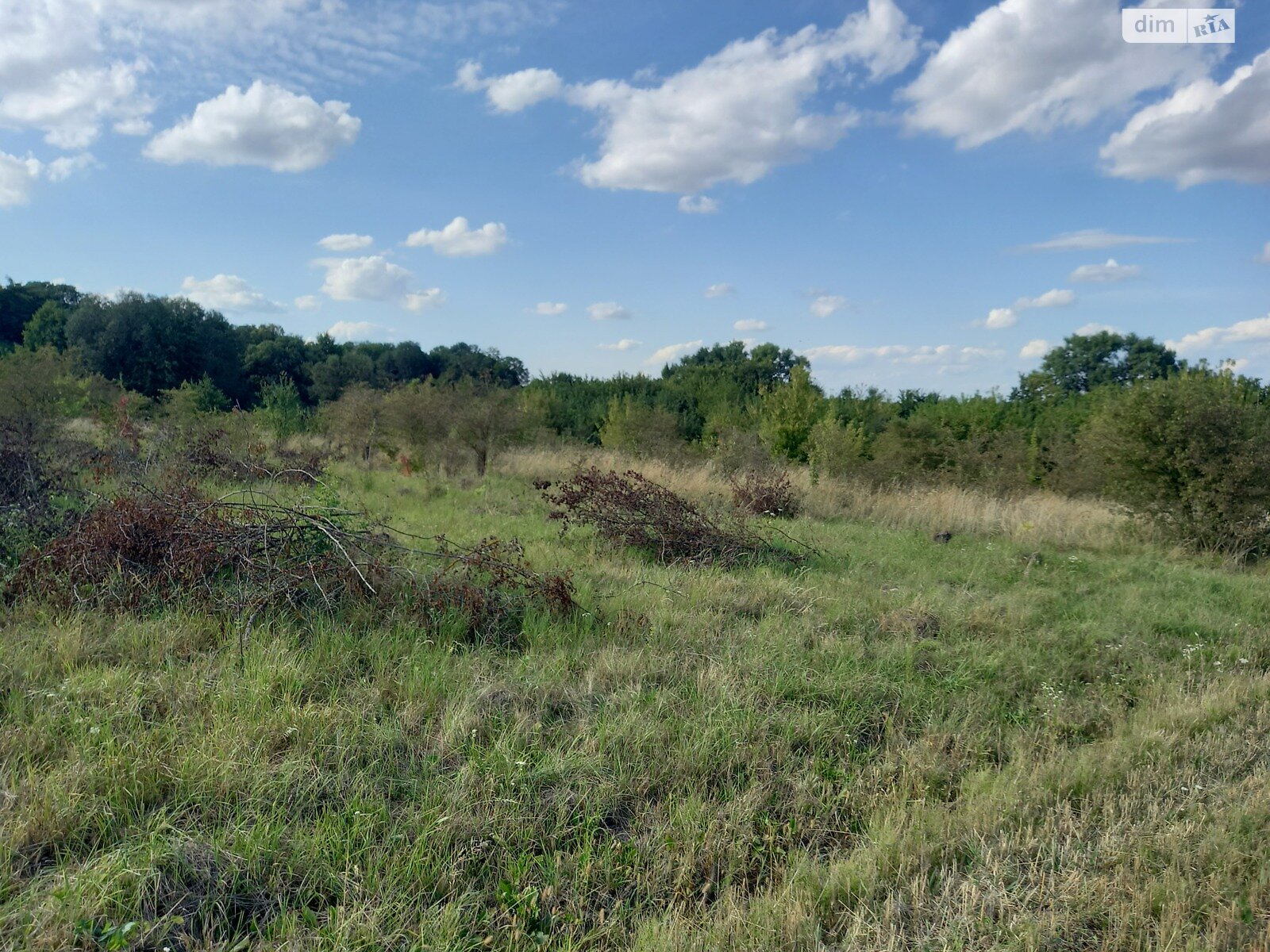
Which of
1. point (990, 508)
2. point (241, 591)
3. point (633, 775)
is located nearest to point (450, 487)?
point (241, 591)

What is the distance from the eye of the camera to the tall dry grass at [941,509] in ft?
38.3

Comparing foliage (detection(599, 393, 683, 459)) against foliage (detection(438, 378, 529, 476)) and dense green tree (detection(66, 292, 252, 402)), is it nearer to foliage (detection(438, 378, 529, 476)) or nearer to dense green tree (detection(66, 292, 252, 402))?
foliage (detection(438, 378, 529, 476))

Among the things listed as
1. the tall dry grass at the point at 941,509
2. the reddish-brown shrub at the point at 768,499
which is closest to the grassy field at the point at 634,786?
the tall dry grass at the point at 941,509

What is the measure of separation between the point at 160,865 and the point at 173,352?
4506 cm

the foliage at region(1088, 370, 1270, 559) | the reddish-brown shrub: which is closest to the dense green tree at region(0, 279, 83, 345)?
the reddish-brown shrub

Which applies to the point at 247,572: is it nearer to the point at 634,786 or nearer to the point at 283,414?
the point at 634,786

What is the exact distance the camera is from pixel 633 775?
3615 mm

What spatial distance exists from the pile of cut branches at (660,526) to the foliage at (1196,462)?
6.89 m

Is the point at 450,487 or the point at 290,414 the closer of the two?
the point at 450,487

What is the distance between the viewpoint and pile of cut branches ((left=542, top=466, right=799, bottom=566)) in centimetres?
852

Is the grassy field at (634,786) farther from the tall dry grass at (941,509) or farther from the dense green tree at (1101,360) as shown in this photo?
the dense green tree at (1101,360)

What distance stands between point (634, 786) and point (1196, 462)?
36.9ft

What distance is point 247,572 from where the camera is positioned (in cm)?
555

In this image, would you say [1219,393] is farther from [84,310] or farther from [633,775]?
[84,310]
